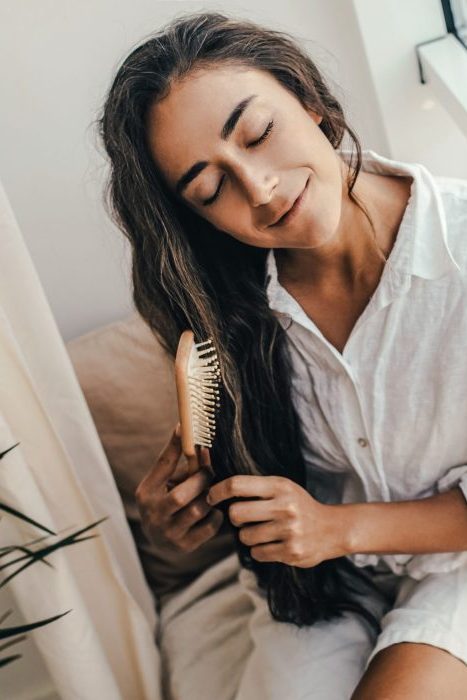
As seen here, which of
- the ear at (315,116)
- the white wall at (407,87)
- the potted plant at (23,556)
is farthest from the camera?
the white wall at (407,87)

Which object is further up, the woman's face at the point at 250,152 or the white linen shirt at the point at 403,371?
the woman's face at the point at 250,152

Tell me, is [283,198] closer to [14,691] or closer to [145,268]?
[145,268]

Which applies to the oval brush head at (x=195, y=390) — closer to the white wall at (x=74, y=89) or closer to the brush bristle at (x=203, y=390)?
the brush bristle at (x=203, y=390)

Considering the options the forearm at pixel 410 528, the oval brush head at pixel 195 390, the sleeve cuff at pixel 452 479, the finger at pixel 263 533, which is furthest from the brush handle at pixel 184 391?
the sleeve cuff at pixel 452 479

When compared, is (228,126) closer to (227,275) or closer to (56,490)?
(227,275)

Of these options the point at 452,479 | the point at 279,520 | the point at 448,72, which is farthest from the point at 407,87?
the point at 279,520

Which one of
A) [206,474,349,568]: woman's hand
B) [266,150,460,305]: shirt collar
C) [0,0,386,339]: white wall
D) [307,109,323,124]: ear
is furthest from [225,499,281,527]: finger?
[0,0,386,339]: white wall

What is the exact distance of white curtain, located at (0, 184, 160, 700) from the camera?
3.54 feet

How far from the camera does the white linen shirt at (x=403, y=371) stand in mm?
1025

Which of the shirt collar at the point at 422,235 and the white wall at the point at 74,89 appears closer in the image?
the shirt collar at the point at 422,235

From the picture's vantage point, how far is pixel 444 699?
3.19 ft

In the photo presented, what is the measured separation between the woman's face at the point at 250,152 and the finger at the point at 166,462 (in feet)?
0.91

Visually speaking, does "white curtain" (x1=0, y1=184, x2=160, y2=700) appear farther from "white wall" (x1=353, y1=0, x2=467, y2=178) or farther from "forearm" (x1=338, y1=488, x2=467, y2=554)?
"white wall" (x1=353, y1=0, x2=467, y2=178)

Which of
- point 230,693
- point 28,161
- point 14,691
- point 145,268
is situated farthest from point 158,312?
point 14,691
